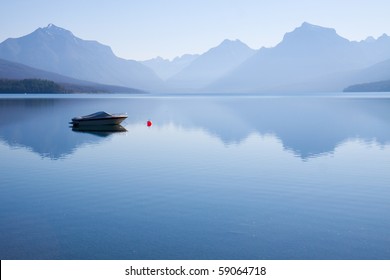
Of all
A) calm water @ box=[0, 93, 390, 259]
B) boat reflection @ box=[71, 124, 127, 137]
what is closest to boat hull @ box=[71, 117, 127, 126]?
boat reflection @ box=[71, 124, 127, 137]

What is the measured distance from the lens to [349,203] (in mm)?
24469

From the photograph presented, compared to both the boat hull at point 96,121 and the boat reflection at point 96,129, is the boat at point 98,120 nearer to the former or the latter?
the boat hull at point 96,121

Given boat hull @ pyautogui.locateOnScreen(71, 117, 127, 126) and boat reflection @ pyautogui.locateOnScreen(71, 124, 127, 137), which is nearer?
boat reflection @ pyautogui.locateOnScreen(71, 124, 127, 137)

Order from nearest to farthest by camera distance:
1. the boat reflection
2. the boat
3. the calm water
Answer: the calm water < the boat reflection < the boat

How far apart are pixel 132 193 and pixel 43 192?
6105mm

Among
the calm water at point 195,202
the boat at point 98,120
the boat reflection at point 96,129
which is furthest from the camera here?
the boat at point 98,120

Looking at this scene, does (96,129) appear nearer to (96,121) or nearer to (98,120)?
(96,121)

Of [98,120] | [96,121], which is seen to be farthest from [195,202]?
[96,121]

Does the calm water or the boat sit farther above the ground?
the boat

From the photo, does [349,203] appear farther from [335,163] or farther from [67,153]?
[67,153]

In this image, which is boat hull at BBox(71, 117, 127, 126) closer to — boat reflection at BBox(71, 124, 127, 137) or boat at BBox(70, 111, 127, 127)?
boat at BBox(70, 111, 127, 127)

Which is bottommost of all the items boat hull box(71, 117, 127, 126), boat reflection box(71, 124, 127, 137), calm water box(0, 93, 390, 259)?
calm water box(0, 93, 390, 259)

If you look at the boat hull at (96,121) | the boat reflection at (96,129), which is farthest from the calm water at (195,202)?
the boat hull at (96,121)

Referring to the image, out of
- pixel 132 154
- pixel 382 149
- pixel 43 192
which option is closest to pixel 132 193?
pixel 43 192
